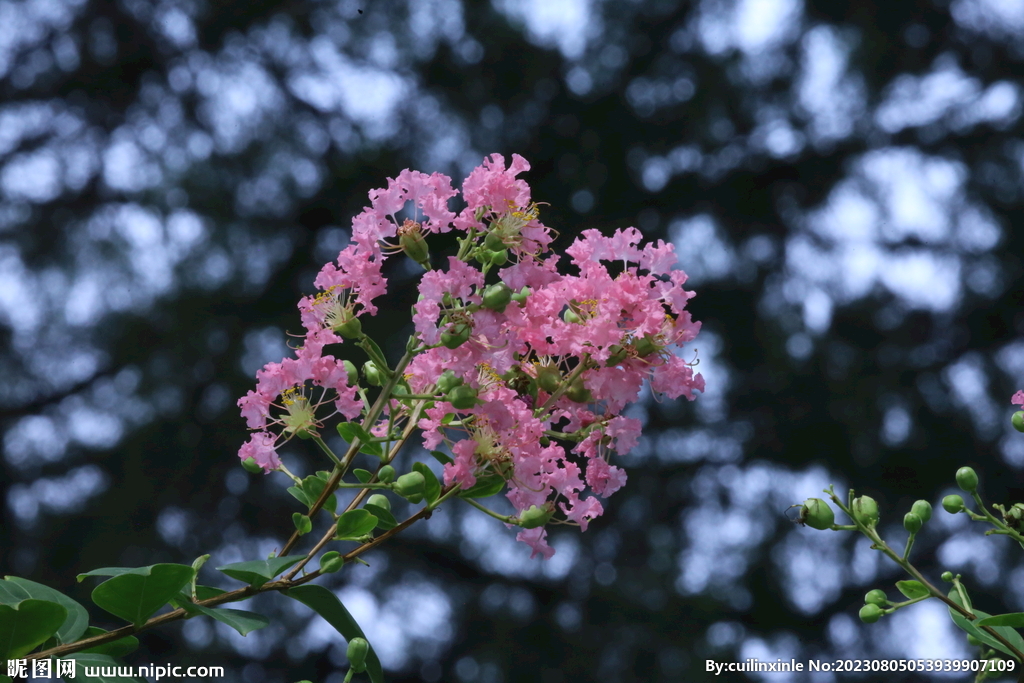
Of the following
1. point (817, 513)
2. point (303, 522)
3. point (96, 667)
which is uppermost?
point (817, 513)

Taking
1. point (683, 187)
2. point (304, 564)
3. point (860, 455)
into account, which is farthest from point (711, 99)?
point (304, 564)

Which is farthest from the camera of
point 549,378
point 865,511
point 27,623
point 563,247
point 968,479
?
point 563,247

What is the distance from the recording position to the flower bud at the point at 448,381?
1.95 feet

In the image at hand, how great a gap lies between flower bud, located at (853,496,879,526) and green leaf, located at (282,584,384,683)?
0.42m

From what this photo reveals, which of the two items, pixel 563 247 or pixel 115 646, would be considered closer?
pixel 115 646

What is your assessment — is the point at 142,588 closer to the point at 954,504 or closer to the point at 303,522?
the point at 303,522

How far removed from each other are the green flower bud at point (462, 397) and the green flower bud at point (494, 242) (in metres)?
0.11

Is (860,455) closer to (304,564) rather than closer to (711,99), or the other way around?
(711,99)

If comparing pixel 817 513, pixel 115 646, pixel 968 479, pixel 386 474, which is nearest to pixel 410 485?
pixel 386 474

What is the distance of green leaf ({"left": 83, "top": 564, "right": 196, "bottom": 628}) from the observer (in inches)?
21.1

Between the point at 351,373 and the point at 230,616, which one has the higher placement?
the point at 351,373

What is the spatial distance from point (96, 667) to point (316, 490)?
0.56 ft

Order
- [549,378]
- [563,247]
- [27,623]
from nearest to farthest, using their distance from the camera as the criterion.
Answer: [27,623] < [549,378] < [563,247]

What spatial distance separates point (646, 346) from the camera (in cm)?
61
